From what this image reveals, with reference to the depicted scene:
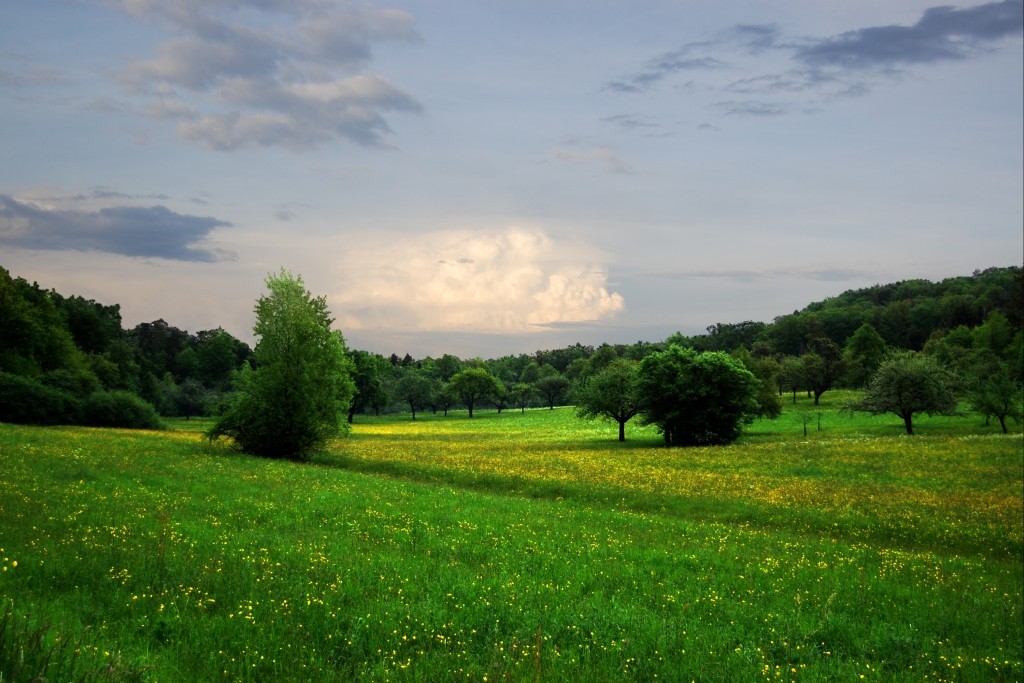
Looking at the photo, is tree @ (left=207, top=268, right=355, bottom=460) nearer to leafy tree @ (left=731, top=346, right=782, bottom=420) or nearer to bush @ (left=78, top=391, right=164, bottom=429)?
bush @ (left=78, top=391, right=164, bottom=429)

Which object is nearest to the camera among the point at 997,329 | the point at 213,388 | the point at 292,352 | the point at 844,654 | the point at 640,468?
the point at 844,654

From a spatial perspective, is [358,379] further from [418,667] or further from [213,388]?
[418,667]

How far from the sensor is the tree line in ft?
199

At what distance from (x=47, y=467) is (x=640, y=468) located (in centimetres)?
2915

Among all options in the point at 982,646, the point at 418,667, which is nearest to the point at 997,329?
the point at 982,646

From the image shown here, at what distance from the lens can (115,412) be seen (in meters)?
62.4

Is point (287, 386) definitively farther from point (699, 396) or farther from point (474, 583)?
point (699, 396)

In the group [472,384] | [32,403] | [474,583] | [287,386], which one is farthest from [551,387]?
[474,583]

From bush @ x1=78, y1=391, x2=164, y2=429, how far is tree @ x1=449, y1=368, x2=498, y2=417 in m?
79.8

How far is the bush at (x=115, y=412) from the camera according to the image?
61312 mm

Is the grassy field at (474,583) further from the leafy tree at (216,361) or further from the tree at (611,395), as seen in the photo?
the leafy tree at (216,361)

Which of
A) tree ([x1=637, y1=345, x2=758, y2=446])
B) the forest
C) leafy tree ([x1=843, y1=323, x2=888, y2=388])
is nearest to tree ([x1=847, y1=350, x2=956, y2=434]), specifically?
the forest

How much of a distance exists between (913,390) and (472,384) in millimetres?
91828

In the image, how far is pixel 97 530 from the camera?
13555 millimetres
